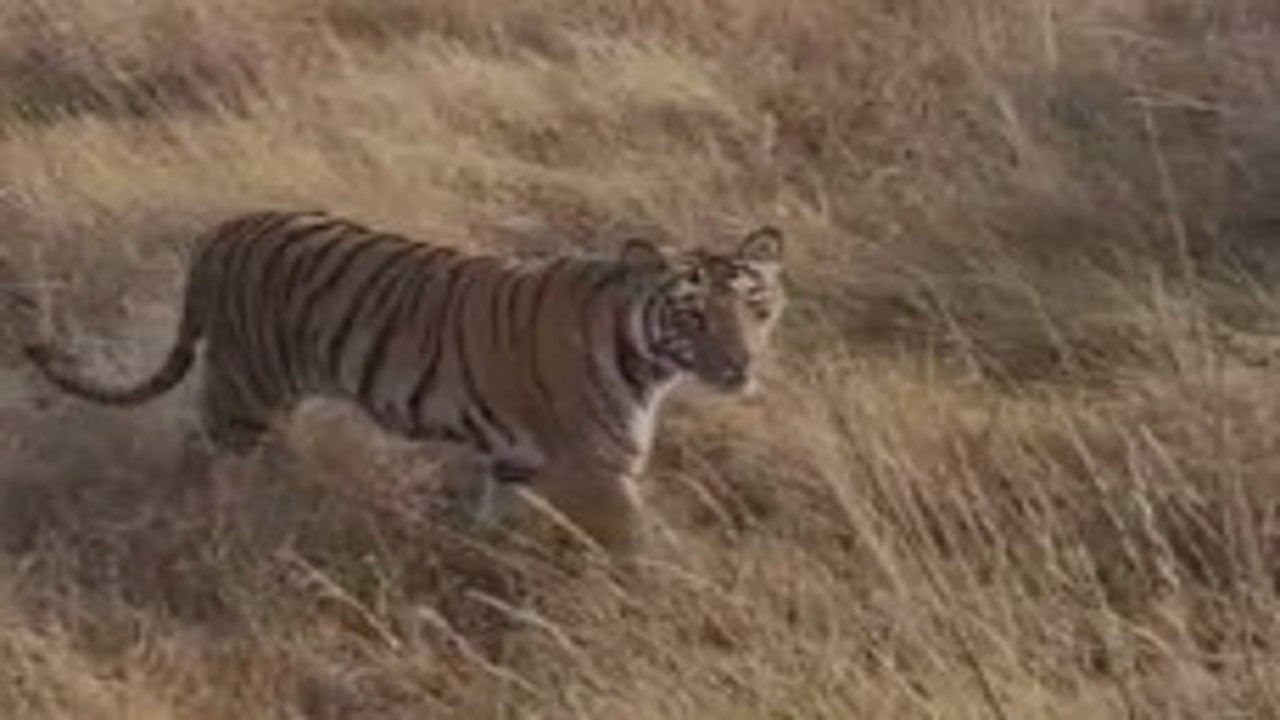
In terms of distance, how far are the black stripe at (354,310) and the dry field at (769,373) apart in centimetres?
18

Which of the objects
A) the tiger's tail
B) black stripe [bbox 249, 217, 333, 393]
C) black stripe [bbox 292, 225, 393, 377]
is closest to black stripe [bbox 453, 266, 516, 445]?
black stripe [bbox 292, 225, 393, 377]

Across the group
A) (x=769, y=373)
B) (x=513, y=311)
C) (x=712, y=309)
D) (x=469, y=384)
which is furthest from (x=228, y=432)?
(x=712, y=309)

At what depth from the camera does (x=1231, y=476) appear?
3.87m

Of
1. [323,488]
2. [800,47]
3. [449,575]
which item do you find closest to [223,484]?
[323,488]

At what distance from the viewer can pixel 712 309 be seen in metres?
4.77

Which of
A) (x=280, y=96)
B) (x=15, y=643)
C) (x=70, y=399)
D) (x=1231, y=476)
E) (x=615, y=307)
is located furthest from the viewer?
(x=280, y=96)

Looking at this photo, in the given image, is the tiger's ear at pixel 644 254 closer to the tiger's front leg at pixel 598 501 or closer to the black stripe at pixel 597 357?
the black stripe at pixel 597 357

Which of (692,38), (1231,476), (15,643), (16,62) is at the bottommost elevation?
(1231,476)

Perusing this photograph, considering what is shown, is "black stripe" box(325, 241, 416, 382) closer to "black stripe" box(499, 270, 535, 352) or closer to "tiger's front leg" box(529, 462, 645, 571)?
"black stripe" box(499, 270, 535, 352)

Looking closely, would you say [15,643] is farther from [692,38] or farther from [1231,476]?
[692,38]

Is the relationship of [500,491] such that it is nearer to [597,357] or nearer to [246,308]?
[597,357]

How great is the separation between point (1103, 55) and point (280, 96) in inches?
89.1

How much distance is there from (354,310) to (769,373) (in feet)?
2.72

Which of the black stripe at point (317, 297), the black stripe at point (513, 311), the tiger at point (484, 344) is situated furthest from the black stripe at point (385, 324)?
the black stripe at point (513, 311)
